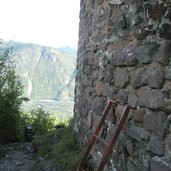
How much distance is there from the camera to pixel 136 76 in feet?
11.2

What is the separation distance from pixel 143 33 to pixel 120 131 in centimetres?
103

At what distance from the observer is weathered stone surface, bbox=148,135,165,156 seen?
9.62 ft

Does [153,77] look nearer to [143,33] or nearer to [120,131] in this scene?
[143,33]

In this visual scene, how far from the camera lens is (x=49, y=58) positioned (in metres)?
142

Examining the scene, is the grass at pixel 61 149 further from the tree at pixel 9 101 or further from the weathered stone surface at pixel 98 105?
the tree at pixel 9 101

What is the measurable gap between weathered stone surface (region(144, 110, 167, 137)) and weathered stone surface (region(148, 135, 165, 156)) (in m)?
0.05

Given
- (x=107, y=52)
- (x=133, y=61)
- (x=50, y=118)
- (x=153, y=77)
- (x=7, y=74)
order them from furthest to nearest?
(x=50, y=118)
(x=7, y=74)
(x=107, y=52)
(x=133, y=61)
(x=153, y=77)

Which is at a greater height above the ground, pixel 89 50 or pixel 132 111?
pixel 89 50

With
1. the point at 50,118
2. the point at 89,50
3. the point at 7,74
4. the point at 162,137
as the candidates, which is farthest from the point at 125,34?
the point at 50,118

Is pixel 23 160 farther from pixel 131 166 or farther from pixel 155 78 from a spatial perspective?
pixel 155 78

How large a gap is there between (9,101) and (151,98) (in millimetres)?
5847

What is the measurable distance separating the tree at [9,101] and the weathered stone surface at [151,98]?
5505 mm

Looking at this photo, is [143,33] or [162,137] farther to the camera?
[143,33]

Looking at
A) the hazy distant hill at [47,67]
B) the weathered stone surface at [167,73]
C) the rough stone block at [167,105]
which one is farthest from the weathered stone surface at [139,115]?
the hazy distant hill at [47,67]
